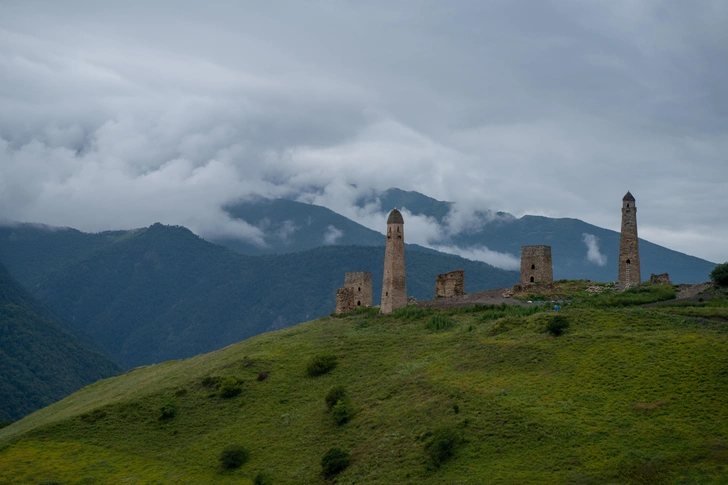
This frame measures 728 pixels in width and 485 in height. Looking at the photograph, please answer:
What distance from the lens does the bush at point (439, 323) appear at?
57744mm

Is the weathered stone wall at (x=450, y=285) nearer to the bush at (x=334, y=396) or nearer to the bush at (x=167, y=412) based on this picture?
the bush at (x=334, y=396)

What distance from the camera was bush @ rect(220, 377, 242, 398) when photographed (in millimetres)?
51969

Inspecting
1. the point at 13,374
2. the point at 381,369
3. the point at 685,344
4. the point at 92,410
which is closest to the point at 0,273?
the point at 13,374

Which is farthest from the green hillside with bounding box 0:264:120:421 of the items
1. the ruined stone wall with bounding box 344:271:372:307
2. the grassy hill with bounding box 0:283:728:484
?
the grassy hill with bounding box 0:283:728:484

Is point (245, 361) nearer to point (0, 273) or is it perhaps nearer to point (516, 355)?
point (516, 355)

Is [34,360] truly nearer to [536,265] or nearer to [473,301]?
[473,301]

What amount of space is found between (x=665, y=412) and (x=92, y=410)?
125ft

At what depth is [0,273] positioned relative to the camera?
181500 millimetres

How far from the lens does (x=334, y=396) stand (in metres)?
47.0

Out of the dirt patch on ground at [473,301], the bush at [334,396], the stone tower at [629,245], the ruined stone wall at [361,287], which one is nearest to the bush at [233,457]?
the bush at [334,396]

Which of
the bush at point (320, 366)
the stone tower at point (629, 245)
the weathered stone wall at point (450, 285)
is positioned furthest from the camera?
the weathered stone wall at point (450, 285)

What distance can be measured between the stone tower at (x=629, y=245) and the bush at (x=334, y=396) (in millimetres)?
27959

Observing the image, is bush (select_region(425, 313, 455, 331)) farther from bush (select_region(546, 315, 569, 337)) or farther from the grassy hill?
bush (select_region(546, 315, 569, 337))

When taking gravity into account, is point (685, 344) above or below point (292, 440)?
above
